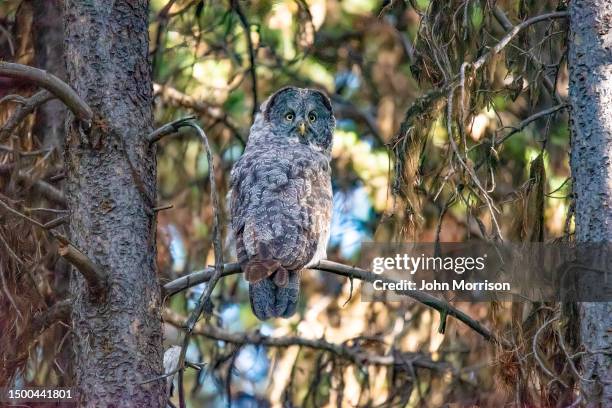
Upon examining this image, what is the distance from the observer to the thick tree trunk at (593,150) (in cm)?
339

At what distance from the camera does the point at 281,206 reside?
4.73 m

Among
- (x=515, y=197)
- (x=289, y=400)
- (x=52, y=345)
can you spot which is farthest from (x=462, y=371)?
(x=52, y=345)

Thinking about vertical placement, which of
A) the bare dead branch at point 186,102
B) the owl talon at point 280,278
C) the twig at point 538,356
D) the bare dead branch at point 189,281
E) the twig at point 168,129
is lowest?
the twig at point 538,356

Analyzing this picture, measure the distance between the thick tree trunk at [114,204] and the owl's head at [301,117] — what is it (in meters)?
1.87

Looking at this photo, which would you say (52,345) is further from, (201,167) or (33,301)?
(201,167)

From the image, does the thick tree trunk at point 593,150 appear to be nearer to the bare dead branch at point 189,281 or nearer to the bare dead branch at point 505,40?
the bare dead branch at point 505,40

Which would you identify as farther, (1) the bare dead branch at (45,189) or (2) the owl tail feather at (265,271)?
(1) the bare dead branch at (45,189)

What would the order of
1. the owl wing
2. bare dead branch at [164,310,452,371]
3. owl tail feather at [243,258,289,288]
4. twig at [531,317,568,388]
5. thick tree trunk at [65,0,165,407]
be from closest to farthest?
twig at [531,317,568,388] < thick tree trunk at [65,0,165,407] < owl tail feather at [243,258,289,288] < the owl wing < bare dead branch at [164,310,452,371]

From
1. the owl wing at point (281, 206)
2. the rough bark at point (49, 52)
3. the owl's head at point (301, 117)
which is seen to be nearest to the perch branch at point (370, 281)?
the owl wing at point (281, 206)

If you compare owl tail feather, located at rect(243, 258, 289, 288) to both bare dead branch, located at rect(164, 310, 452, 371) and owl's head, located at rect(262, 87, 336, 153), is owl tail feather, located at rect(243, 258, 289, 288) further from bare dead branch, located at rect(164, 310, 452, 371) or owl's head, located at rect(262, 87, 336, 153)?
owl's head, located at rect(262, 87, 336, 153)

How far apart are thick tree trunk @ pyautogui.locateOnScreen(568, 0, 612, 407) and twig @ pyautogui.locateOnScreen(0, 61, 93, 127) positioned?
1.71 meters

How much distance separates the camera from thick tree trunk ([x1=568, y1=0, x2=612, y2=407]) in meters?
3.39

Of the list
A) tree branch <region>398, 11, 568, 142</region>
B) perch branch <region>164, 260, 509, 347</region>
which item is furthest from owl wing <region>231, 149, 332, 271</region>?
tree branch <region>398, 11, 568, 142</region>

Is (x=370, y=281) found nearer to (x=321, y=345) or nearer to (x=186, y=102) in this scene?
(x=321, y=345)
